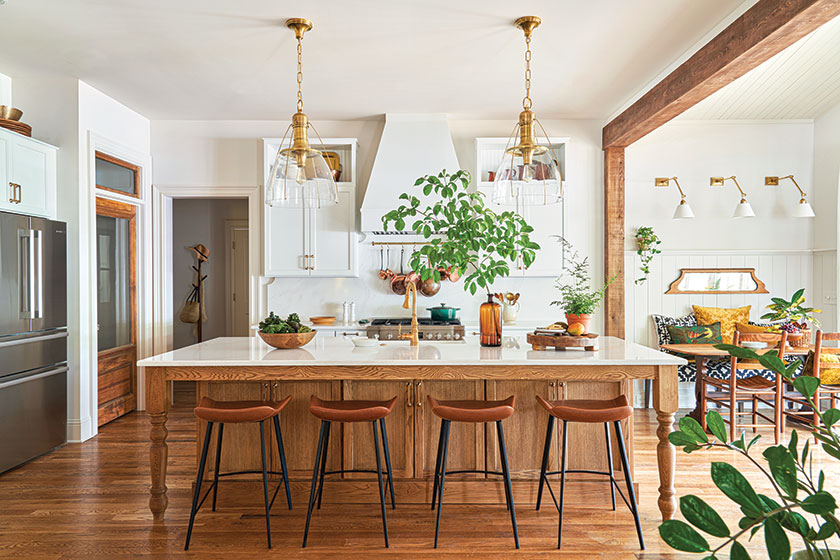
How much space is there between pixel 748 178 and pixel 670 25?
10.2 ft

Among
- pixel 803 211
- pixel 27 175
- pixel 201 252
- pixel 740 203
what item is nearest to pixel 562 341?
pixel 740 203

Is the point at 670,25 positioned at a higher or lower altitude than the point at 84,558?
higher

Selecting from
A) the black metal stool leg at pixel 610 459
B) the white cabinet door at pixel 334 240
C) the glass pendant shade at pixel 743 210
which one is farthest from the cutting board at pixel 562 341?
the glass pendant shade at pixel 743 210

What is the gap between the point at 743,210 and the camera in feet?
18.8

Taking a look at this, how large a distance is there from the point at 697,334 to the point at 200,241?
238 inches

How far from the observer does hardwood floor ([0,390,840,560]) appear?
106 inches

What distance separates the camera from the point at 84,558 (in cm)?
264

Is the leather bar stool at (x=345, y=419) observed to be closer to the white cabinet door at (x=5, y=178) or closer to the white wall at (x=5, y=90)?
the white cabinet door at (x=5, y=178)

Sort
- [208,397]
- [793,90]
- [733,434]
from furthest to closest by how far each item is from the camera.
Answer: [793,90], [733,434], [208,397]

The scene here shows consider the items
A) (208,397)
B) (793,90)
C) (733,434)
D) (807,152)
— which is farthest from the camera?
(807,152)

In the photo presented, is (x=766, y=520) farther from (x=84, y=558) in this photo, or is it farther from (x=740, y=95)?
(x=740, y=95)

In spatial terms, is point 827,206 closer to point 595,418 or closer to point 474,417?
point 595,418

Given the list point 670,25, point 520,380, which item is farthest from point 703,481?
point 670,25

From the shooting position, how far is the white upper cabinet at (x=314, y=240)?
555 cm
